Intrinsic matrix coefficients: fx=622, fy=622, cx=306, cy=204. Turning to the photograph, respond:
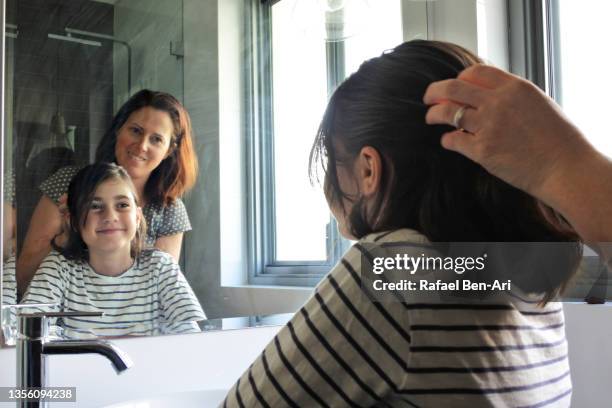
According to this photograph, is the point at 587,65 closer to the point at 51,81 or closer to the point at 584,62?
the point at 584,62

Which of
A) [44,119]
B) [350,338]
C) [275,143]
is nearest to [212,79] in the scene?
[275,143]

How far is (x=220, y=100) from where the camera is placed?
1.01m

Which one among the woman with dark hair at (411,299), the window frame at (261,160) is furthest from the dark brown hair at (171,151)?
the woman with dark hair at (411,299)

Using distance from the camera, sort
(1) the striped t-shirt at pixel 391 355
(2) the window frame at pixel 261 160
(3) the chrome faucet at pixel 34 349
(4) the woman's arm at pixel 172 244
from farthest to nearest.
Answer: (2) the window frame at pixel 261 160
(4) the woman's arm at pixel 172 244
(3) the chrome faucet at pixel 34 349
(1) the striped t-shirt at pixel 391 355

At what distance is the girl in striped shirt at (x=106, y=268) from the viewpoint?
0.86m

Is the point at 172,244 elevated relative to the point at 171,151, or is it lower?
lower

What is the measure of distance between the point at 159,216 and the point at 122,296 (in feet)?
0.42

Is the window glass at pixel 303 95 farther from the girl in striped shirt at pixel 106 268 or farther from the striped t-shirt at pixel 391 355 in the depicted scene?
the striped t-shirt at pixel 391 355

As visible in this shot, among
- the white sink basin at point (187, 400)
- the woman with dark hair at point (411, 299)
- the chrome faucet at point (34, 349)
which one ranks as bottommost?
the white sink basin at point (187, 400)

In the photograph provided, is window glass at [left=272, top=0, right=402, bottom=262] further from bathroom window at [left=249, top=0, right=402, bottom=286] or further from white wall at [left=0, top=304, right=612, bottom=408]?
white wall at [left=0, top=304, right=612, bottom=408]

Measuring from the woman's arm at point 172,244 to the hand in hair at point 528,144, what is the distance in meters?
0.52

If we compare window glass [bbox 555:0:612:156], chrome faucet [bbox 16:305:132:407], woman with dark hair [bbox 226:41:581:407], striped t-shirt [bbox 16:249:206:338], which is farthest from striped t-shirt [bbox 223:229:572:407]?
window glass [bbox 555:0:612:156]

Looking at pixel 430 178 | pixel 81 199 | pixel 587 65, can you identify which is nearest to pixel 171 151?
pixel 81 199

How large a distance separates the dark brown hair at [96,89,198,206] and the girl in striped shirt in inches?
1.2
